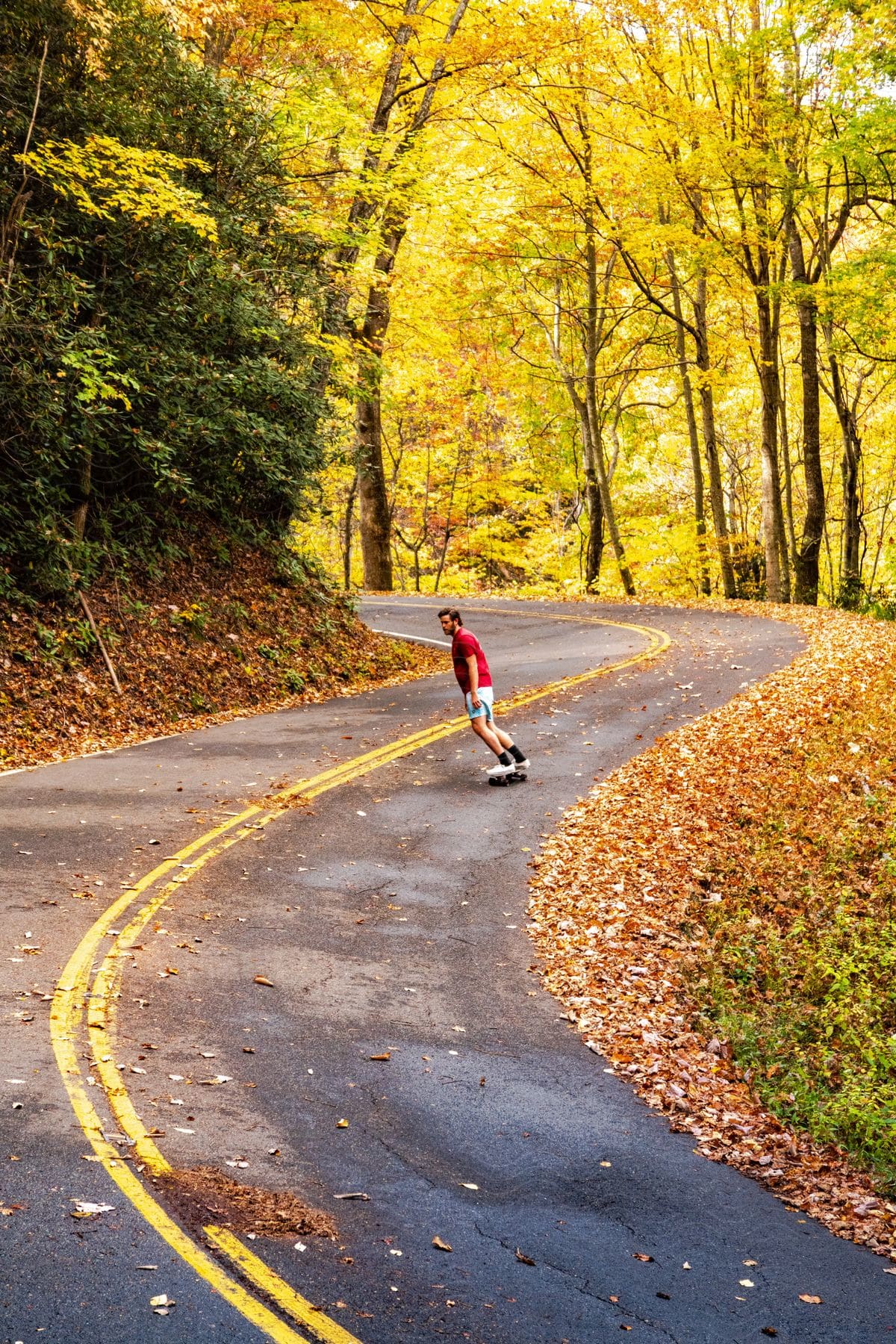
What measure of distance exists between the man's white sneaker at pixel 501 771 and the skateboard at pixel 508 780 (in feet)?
0.07

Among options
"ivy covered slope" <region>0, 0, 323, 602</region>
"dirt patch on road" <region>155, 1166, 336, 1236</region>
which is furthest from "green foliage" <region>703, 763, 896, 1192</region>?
"ivy covered slope" <region>0, 0, 323, 602</region>

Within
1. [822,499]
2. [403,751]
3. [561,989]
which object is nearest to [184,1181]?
[561,989]

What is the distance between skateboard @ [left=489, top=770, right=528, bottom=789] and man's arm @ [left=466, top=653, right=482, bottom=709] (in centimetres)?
87

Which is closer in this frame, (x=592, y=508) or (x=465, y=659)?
(x=465, y=659)

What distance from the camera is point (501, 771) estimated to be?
1257cm

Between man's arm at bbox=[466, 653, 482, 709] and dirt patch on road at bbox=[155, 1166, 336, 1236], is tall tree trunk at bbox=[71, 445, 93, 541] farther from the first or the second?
dirt patch on road at bbox=[155, 1166, 336, 1236]

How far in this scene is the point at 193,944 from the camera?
764cm

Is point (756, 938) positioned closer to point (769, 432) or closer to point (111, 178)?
point (111, 178)

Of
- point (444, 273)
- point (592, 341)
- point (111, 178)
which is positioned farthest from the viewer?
point (444, 273)

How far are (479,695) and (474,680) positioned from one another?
0.19 m

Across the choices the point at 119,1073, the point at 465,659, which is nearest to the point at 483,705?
the point at 465,659

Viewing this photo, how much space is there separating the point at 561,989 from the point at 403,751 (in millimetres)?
6289

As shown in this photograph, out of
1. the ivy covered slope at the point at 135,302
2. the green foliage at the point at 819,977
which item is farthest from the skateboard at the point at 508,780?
the ivy covered slope at the point at 135,302

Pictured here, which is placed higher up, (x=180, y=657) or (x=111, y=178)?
(x=111, y=178)
